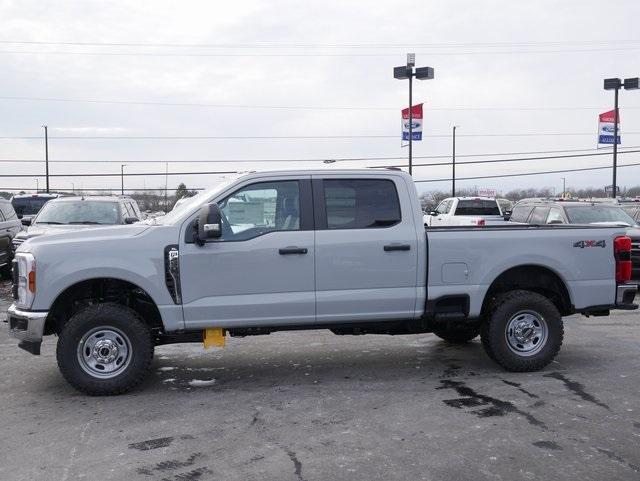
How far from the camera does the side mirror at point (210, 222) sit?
5957mm

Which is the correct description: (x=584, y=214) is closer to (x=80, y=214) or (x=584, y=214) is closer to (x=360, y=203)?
(x=360, y=203)

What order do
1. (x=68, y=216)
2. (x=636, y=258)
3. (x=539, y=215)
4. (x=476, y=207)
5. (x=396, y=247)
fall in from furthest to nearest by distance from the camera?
(x=476, y=207) → (x=539, y=215) → (x=68, y=216) → (x=636, y=258) → (x=396, y=247)

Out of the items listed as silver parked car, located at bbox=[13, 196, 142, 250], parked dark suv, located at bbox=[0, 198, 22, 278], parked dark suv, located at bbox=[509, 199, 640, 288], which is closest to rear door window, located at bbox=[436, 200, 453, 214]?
parked dark suv, located at bbox=[509, 199, 640, 288]

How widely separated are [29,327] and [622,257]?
5.93 m

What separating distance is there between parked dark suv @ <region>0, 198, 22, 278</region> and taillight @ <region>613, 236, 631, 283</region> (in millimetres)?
12280

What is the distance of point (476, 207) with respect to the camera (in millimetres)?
21234

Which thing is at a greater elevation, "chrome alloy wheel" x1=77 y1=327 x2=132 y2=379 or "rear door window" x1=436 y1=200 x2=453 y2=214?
"rear door window" x1=436 y1=200 x2=453 y2=214

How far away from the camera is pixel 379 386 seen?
21.1 ft

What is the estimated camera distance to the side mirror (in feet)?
19.5

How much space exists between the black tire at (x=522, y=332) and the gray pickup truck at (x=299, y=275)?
14mm

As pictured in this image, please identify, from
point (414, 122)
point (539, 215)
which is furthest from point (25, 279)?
point (414, 122)

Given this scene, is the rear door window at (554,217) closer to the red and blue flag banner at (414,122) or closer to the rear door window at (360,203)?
the rear door window at (360,203)

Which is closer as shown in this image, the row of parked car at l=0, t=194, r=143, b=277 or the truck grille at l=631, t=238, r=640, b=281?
the truck grille at l=631, t=238, r=640, b=281

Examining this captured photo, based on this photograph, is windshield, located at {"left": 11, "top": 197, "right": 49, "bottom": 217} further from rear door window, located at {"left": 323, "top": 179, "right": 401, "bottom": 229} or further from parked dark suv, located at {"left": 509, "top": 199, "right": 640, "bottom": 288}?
rear door window, located at {"left": 323, "top": 179, "right": 401, "bottom": 229}
